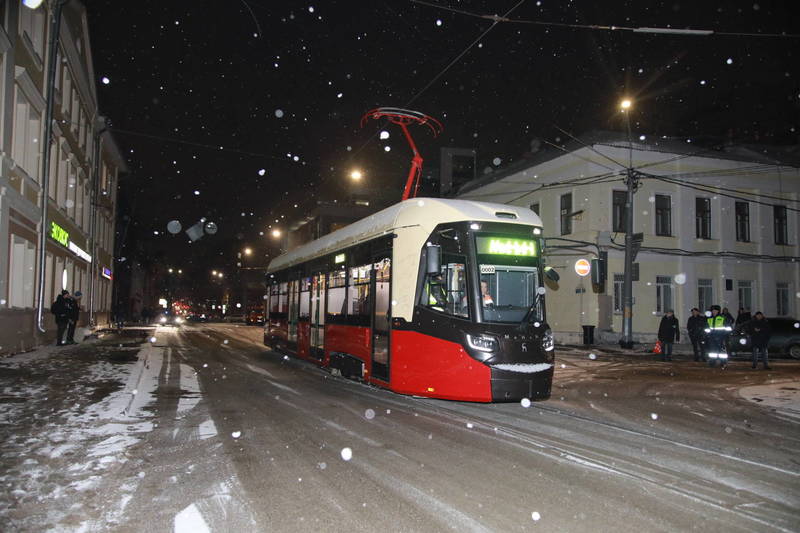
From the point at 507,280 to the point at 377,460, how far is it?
13.4ft

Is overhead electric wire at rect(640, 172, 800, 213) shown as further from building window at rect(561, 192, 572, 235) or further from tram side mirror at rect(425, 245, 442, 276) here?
tram side mirror at rect(425, 245, 442, 276)

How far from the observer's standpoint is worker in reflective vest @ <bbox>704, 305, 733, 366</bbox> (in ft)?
59.0

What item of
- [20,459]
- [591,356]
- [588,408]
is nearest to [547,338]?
[588,408]

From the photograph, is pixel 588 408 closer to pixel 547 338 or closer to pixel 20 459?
pixel 547 338

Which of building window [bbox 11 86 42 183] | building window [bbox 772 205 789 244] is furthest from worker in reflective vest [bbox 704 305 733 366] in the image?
building window [bbox 11 86 42 183]

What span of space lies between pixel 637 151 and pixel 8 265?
26.0 m

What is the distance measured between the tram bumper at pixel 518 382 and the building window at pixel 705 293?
82.3ft

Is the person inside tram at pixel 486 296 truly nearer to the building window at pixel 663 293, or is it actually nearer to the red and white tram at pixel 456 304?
the red and white tram at pixel 456 304

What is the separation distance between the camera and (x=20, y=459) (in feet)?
18.3

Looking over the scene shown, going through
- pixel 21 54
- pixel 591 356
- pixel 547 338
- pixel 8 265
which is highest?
pixel 21 54

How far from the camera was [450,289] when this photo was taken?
352 inches

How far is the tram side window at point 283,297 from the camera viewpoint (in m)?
17.6

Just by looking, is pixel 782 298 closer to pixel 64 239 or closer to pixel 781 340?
pixel 781 340

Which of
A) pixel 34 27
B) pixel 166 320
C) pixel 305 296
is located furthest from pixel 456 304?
pixel 166 320
